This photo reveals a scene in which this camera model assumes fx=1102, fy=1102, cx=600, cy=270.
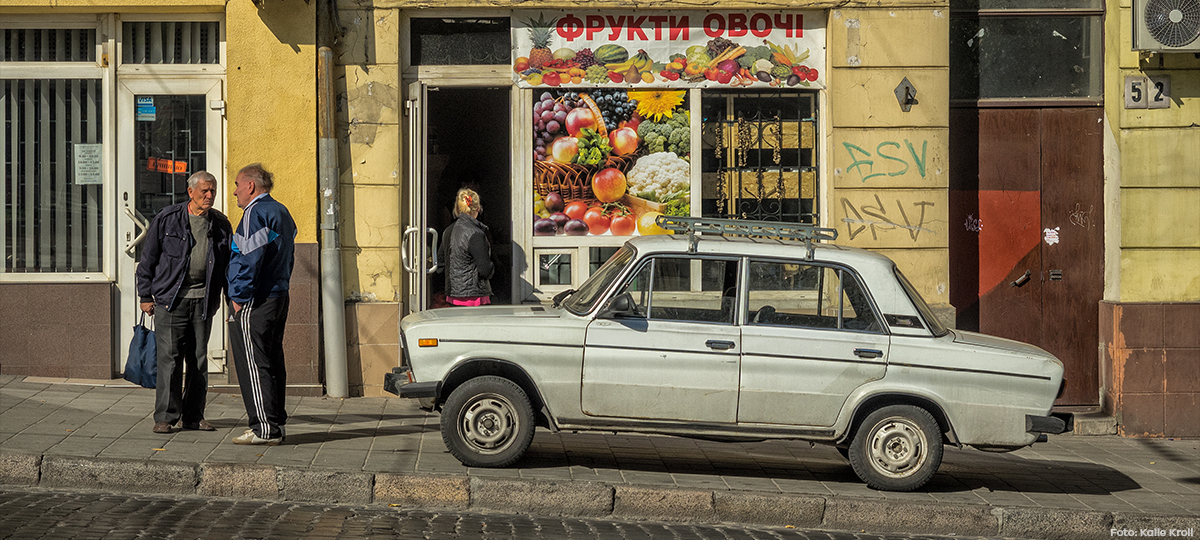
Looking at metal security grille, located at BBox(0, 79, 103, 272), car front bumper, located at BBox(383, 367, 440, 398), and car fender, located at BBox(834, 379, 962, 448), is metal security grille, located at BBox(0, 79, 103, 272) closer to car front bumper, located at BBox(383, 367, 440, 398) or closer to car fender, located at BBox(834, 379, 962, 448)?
car front bumper, located at BBox(383, 367, 440, 398)

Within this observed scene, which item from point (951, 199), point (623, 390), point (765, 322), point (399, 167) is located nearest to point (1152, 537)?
point (765, 322)

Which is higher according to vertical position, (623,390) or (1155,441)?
(623,390)

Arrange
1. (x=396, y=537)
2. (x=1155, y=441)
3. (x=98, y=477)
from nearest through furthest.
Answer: (x=396, y=537)
(x=98, y=477)
(x=1155, y=441)

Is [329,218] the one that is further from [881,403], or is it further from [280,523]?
[881,403]

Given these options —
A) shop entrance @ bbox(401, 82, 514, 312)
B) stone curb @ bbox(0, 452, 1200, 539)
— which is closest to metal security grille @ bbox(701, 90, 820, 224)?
shop entrance @ bbox(401, 82, 514, 312)

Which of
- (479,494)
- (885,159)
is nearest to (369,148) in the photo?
(479,494)

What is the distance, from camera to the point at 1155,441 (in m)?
9.61

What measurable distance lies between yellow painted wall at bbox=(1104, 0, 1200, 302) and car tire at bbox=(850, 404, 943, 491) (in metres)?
4.10

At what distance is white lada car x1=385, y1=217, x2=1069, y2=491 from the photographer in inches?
263

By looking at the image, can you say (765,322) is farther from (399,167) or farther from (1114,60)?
(1114,60)

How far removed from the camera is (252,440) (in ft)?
23.5

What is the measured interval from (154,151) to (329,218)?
172cm

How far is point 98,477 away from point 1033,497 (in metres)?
5.73

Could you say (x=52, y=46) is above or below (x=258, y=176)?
above
